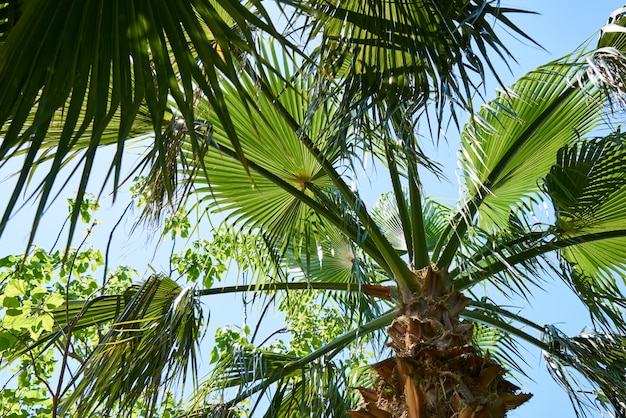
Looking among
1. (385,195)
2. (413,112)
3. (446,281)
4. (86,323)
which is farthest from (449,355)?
(385,195)

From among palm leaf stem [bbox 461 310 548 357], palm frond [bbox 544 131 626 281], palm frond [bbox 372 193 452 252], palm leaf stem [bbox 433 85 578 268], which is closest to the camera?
palm leaf stem [bbox 433 85 578 268]

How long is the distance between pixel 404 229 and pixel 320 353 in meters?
0.79

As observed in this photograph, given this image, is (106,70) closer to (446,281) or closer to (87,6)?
(87,6)

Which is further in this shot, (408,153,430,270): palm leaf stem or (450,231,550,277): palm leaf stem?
(450,231,550,277): palm leaf stem

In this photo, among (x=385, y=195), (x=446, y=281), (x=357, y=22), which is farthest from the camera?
(x=385, y=195)

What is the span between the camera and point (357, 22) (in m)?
2.62

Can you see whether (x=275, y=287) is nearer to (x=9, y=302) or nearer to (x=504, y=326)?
(x=504, y=326)

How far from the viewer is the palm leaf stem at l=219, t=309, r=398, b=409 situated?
11.2ft

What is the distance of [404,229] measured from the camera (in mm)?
3500

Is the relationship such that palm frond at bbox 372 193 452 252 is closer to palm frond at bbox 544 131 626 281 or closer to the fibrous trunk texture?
palm frond at bbox 544 131 626 281

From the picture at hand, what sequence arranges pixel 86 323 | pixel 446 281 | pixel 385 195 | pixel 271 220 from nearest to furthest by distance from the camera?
pixel 446 281
pixel 86 323
pixel 271 220
pixel 385 195

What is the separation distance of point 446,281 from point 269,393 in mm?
1172

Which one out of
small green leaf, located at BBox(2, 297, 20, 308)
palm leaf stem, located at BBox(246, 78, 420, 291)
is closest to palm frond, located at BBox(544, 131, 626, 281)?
palm leaf stem, located at BBox(246, 78, 420, 291)

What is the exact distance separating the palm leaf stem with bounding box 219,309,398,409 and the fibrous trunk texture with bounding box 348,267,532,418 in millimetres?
330
